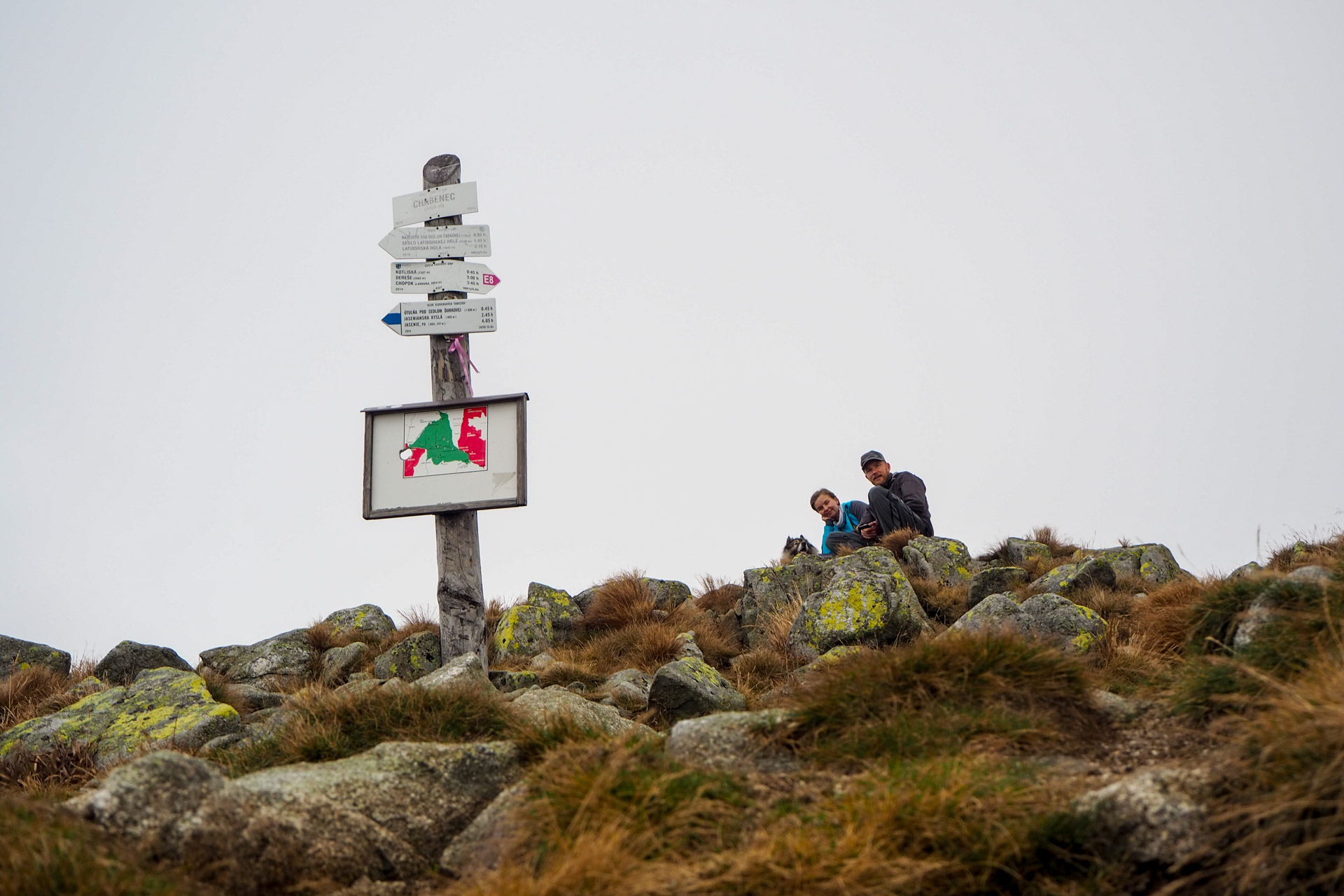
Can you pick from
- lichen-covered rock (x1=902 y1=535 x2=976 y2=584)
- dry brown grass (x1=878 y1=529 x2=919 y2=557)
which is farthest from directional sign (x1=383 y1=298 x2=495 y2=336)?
dry brown grass (x1=878 y1=529 x2=919 y2=557)

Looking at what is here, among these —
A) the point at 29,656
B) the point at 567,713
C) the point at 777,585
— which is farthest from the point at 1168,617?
the point at 29,656

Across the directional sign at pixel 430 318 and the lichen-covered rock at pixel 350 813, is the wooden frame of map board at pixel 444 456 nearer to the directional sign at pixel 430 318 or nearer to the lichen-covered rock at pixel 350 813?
the directional sign at pixel 430 318

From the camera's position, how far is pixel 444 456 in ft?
31.5

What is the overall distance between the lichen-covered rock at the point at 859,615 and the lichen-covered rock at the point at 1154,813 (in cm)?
544

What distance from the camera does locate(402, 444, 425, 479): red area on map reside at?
9609 millimetres

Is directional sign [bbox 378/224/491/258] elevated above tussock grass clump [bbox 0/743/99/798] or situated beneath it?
elevated above

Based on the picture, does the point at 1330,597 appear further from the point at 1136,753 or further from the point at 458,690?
the point at 458,690

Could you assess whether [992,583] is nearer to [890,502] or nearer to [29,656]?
[890,502]

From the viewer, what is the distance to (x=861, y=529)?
1489 centimetres

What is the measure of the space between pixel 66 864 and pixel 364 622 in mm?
9467

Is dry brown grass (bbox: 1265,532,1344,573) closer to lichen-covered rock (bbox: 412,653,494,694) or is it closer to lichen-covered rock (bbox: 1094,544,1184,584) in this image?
lichen-covered rock (bbox: 1094,544,1184,584)

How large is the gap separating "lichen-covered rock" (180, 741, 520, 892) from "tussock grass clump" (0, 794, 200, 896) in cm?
35

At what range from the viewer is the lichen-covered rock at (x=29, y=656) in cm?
1179

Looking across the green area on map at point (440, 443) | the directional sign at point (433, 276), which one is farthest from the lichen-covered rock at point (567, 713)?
the directional sign at point (433, 276)
